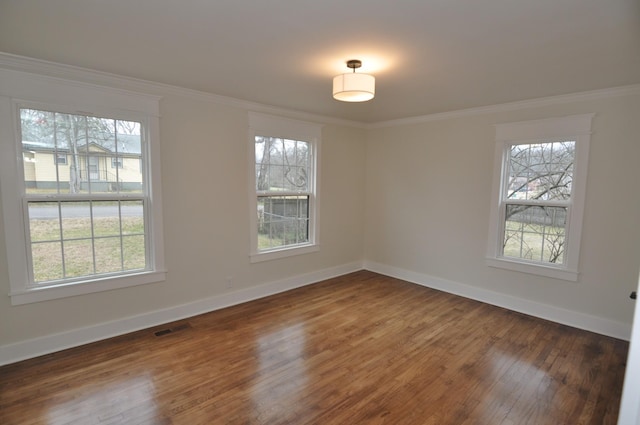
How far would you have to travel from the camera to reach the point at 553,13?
1.79 m

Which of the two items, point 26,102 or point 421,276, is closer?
point 26,102

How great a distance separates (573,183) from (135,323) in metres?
4.87

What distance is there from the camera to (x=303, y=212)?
4738 mm

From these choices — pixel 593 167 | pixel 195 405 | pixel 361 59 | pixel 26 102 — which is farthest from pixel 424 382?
pixel 26 102

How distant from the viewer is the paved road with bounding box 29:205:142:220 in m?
2.74

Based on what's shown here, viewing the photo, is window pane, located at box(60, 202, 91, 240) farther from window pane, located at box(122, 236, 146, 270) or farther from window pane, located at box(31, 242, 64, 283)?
window pane, located at box(122, 236, 146, 270)

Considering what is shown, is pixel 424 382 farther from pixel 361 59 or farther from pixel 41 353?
pixel 41 353

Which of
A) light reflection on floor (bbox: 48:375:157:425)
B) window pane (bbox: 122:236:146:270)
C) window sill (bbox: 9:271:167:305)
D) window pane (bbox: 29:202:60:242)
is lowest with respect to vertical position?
light reflection on floor (bbox: 48:375:157:425)

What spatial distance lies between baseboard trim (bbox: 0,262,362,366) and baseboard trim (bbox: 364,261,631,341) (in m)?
1.61

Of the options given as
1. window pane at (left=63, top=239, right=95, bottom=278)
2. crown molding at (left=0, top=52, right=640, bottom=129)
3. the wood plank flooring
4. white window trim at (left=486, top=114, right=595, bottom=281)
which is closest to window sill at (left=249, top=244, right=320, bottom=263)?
the wood plank flooring

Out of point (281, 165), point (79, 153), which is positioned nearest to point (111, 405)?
point (79, 153)

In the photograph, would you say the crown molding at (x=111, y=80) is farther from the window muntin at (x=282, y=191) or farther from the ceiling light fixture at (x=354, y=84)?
the ceiling light fixture at (x=354, y=84)

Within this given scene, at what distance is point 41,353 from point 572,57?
196 inches

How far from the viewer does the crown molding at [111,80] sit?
8.27 feet
